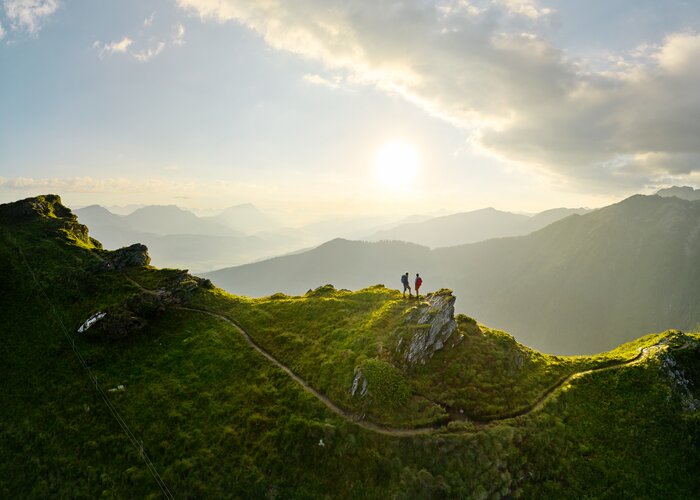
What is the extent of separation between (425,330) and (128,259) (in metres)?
50.6

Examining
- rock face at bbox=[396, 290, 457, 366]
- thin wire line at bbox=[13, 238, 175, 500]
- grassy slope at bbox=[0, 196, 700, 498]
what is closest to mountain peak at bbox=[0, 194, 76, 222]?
thin wire line at bbox=[13, 238, 175, 500]

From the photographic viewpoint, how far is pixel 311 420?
30625 millimetres

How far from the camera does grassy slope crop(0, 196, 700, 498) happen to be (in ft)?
89.5

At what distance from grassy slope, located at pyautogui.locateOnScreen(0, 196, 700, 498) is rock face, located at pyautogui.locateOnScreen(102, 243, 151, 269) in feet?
40.8

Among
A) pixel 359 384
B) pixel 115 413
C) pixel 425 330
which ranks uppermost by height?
pixel 425 330

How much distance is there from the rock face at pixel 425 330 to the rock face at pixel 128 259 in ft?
155

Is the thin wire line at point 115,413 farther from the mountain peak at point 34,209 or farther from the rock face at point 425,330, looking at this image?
the mountain peak at point 34,209

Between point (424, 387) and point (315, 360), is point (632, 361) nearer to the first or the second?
point (424, 387)

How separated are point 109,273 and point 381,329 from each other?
146 ft

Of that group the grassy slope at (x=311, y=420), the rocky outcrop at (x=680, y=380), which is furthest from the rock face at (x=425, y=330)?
the rocky outcrop at (x=680, y=380)

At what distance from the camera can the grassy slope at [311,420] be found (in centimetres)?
2728

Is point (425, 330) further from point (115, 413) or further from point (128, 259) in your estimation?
point (128, 259)

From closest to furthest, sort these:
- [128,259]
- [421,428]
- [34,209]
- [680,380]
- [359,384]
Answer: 1. [421,428]
2. [359,384]
3. [680,380]
4. [128,259]
5. [34,209]

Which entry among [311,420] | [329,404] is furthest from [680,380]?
[311,420]
